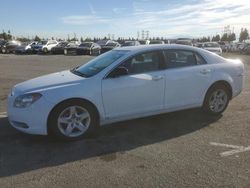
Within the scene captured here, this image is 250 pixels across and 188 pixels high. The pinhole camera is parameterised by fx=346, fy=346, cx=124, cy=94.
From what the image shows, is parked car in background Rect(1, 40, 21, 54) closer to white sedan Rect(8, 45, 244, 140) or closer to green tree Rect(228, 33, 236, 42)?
white sedan Rect(8, 45, 244, 140)

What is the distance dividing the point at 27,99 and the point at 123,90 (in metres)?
1.58

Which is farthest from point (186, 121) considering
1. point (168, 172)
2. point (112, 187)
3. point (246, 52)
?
point (246, 52)

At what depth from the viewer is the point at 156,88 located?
6207 millimetres

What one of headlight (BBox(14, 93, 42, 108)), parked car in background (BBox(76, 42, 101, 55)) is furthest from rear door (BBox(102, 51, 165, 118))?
parked car in background (BBox(76, 42, 101, 55))

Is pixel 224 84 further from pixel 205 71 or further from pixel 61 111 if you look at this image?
pixel 61 111

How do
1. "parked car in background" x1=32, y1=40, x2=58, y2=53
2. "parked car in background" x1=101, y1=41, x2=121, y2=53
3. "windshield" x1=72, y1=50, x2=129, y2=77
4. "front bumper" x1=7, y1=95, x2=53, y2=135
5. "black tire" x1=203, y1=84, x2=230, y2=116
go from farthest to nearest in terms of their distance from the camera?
"parked car in background" x1=32, y1=40, x2=58, y2=53 < "parked car in background" x1=101, y1=41, x2=121, y2=53 < "black tire" x1=203, y1=84, x2=230, y2=116 < "windshield" x1=72, y1=50, x2=129, y2=77 < "front bumper" x1=7, y1=95, x2=53, y2=135

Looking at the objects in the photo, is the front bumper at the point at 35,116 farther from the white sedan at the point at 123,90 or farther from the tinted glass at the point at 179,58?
the tinted glass at the point at 179,58

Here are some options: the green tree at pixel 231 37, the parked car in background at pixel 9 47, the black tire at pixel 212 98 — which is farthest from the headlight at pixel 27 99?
the green tree at pixel 231 37

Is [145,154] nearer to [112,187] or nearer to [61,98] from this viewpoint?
[112,187]

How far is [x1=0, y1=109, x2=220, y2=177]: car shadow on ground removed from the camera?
4.85m

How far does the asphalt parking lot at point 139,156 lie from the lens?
4.20 meters

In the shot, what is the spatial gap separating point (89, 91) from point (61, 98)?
0.48m

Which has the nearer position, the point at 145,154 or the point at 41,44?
the point at 145,154

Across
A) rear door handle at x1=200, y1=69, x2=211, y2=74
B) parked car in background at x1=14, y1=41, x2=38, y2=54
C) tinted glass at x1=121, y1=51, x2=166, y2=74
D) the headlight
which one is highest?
tinted glass at x1=121, y1=51, x2=166, y2=74
